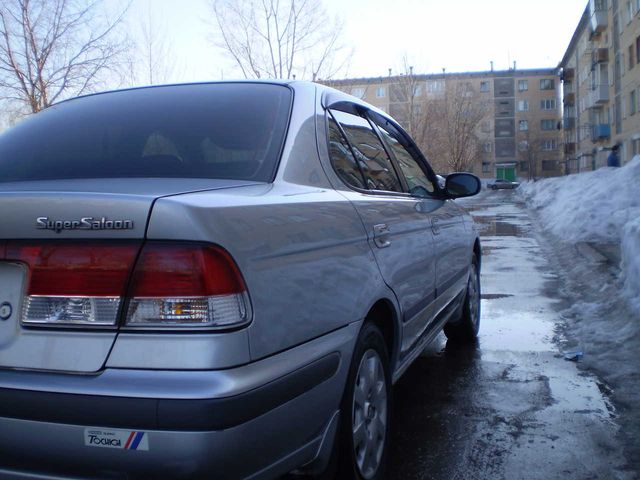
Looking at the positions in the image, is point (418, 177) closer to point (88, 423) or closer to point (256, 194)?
point (256, 194)

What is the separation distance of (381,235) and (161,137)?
3.42ft

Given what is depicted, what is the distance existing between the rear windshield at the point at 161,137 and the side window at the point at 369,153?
497mm

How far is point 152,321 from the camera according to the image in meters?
1.84

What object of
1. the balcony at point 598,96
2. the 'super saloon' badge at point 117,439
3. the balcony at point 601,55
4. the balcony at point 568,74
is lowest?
the 'super saloon' badge at point 117,439

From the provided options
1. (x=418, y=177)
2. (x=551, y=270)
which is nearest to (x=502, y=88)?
(x=551, y=270)

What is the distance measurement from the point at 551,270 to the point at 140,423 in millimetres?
8882

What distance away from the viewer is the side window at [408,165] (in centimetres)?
402

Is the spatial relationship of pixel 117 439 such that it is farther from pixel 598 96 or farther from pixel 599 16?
pixel 599 16

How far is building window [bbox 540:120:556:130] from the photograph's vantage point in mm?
83625

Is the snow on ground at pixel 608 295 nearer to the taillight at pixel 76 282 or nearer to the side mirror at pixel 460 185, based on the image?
the side mirror at pixel 460 185

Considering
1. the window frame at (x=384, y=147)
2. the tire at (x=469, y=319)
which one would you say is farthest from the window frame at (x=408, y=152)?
the tire at (x=469, y=319)

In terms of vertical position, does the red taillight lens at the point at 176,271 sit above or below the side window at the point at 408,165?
below

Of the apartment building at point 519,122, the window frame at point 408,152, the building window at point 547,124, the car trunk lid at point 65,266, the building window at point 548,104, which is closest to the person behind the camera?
the car trunk lid at point 65,266

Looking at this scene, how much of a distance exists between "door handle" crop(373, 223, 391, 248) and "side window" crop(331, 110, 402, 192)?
28 centimetres
